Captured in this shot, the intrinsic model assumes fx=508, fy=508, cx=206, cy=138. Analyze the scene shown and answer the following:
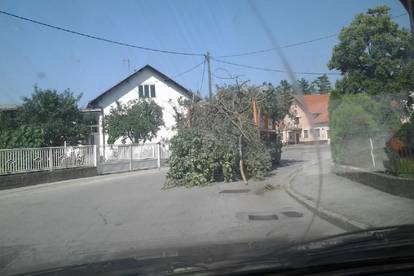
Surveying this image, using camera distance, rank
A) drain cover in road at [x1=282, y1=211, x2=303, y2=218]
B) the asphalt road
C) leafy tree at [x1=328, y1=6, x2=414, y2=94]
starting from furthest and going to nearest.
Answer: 1. leafy tree at [x1=328, y1=6, x2=414, y2=94]
2. drain cover in road at [x1=282, y1=211, x2=303, y2=218]
3. the asphalt road

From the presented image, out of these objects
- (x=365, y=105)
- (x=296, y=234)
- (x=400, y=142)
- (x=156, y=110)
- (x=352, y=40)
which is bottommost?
(x=296, y=234)

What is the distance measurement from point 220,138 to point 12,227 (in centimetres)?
959

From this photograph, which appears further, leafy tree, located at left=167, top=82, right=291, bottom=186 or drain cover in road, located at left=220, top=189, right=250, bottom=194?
leafy tree, located at left=167, top=82, right=291, bottom=186

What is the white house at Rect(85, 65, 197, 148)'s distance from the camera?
41312 millimetres

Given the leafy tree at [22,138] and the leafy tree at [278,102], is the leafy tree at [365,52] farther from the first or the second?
the leafy tree at [22,138]

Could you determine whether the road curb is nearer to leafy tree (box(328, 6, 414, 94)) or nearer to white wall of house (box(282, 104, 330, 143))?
white wall of house (box(282, 104, 330, 143))

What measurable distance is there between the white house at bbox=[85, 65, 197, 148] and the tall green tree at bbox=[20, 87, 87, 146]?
10.7 meters

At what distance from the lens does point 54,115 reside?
2870 cm

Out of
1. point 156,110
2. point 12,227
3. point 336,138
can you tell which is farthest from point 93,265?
point 156,110

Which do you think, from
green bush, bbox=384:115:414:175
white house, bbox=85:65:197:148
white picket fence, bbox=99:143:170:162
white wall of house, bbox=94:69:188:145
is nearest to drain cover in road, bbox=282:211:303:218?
green bush, bbox=384:115:414:175

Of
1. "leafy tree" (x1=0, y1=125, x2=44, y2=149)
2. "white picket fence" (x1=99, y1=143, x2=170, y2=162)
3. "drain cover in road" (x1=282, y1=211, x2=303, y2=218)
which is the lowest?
"drain cover in road" (x1=282, y1=211, x2=303, y2=218)

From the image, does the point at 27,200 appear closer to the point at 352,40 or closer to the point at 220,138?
the point at 220,138

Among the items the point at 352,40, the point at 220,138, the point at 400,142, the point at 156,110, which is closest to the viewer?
the point at 400,142

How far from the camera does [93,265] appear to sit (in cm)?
420
